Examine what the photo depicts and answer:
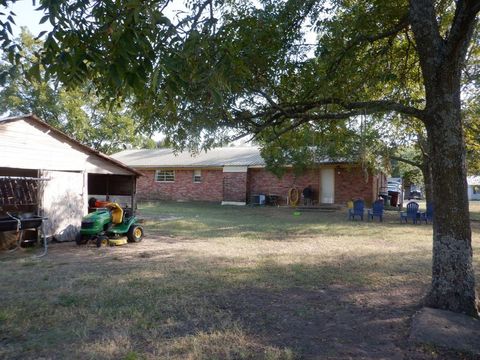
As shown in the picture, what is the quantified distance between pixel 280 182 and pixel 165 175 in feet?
31.8

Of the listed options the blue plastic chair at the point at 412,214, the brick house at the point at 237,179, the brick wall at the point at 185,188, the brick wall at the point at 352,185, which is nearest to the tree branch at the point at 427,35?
the blue plastic chair at the point at 412,214

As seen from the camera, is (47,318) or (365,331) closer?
(365,331)

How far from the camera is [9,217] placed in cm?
1010

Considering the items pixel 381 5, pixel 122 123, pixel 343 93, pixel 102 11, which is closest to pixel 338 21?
pixel 381 5

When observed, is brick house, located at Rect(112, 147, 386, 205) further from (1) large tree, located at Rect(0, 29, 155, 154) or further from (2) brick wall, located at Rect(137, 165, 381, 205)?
(1) large tree, located at Rect(0, 29, 155, 154)

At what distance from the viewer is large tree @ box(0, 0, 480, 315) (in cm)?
365

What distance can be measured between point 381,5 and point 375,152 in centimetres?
1270

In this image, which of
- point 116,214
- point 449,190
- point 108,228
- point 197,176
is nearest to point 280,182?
point 197,176

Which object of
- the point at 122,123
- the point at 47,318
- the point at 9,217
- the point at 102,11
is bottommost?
the point at 47,318

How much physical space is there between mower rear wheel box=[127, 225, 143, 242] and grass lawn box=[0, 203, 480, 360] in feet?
1.49

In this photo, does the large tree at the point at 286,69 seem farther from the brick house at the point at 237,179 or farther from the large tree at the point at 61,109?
the large tree at the point at 61,109

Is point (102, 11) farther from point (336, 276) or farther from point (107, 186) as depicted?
point (107, 186)

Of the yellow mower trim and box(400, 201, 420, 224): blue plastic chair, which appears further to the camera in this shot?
box(400, 201, 420, 224): blue plastic chair

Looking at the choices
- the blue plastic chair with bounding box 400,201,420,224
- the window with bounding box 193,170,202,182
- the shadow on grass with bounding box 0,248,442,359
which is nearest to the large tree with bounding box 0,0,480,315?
the shadow on grass with bounding box 0,248,442,359
